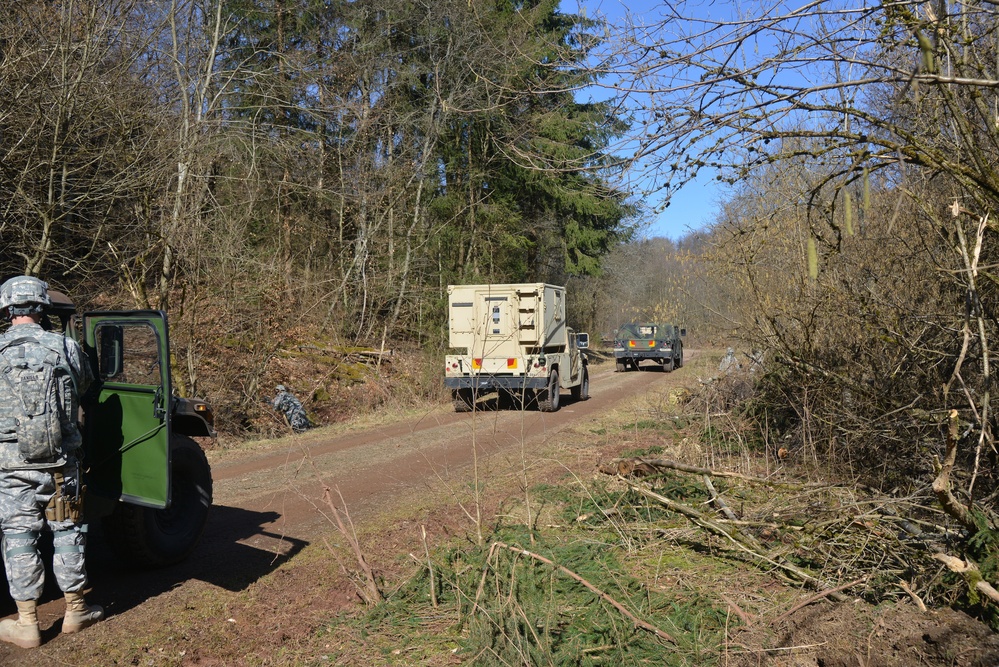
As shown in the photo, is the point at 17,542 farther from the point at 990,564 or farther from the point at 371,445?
the point at 371,445

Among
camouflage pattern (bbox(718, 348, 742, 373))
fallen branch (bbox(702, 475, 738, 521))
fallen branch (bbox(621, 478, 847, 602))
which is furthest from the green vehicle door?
camouflage pattern (bbox(718, 348, 742, 373))

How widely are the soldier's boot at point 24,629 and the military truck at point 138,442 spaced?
871mm

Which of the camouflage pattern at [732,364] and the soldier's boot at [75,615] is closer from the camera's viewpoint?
the soldier's boot at [75,615]

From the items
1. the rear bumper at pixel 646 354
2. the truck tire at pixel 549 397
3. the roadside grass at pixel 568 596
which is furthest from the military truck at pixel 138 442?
the rear bumper at pixel 646 354

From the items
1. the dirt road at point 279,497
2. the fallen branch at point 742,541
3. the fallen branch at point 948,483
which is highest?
the fallen branch at point 948,483

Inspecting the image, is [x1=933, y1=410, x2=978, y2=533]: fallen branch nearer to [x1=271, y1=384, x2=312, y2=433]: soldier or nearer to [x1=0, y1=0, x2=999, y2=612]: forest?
[x1=0, y1=0, x2=999, y2=612]: forest

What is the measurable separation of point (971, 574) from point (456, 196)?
23.5 meters

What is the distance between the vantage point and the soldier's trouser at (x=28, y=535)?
4312 mm

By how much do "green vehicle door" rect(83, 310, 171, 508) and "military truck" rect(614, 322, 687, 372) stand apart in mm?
24659

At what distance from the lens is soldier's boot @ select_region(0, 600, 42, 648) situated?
13.9 feet

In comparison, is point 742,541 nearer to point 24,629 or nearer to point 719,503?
point 719,503

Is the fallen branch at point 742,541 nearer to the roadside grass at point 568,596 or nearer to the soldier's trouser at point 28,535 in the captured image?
the roadside grass at point 568,596

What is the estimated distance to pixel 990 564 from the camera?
162 inches


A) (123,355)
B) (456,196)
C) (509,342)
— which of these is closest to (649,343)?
(456,196)
